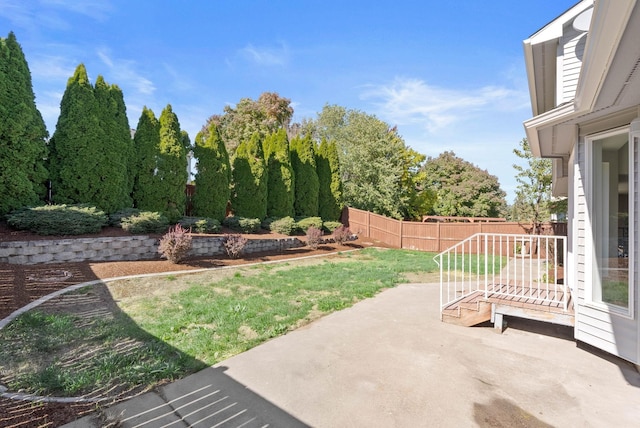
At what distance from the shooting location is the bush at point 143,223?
8.28m

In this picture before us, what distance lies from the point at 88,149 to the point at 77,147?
245mm

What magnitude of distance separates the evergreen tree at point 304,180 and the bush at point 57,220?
9810mm

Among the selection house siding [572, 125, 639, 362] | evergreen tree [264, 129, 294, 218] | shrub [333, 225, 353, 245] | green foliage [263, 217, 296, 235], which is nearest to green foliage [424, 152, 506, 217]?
shrub [333, 225, 353, 245]

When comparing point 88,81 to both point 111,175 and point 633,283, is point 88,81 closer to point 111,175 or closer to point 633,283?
point 111,175

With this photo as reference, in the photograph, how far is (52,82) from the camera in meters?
8.82

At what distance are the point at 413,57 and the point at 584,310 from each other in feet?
30.4

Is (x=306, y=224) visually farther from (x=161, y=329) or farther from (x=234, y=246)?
(x=161, y=329)

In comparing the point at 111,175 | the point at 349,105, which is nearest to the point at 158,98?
the point at 111,175

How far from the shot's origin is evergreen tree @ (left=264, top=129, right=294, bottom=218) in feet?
49.7

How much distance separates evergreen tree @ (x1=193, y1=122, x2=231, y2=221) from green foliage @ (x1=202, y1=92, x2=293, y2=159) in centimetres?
1156

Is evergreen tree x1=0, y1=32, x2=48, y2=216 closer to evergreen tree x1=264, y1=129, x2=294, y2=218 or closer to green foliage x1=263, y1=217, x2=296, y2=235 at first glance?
green foliage x1=263, y1=217, x2=296, y2=235

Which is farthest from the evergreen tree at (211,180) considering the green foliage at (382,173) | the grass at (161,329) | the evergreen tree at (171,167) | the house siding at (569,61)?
the house siding at (569,61)

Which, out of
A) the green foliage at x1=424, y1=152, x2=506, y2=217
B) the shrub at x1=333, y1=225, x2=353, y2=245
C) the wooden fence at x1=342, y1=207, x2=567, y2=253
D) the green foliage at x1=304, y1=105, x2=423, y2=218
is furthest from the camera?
the green foliage at x1=424, y1=152, x2=506, y2=217

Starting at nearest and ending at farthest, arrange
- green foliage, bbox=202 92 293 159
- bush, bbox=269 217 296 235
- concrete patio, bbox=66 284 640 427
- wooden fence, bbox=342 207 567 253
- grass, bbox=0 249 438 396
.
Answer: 1. concrete patio, bbox=66 284 640 427
2. grass, bbox=0 249 438 396
3. bush, bbox=269 217 296 235
4. wooden fence, bbox=342 207 567 253
5. green foliage, bbox=202 92 293 159
